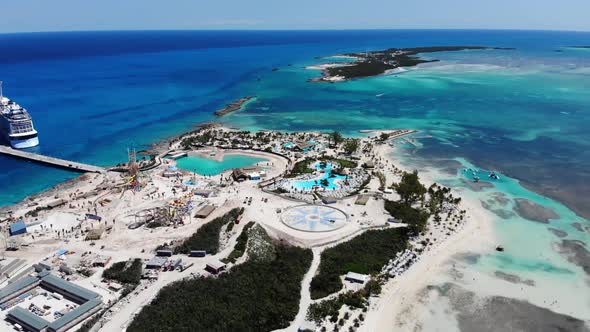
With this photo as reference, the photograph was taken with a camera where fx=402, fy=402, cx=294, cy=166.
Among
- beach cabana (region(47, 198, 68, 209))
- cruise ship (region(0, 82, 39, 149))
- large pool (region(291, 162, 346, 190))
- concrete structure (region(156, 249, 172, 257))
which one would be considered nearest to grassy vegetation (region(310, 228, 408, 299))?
large pool (region(291, 162, 346, 190))

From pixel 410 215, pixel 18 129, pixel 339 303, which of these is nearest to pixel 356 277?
pixel 339 303

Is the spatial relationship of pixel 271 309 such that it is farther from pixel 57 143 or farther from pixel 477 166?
pixel 57 143

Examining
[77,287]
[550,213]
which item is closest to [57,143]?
[77,287]

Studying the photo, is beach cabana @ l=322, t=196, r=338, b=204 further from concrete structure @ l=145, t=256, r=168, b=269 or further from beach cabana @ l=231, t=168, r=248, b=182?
concrete structure @ l=145, t=256, r=168, b=269

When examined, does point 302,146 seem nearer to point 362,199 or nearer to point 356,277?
point 362,199

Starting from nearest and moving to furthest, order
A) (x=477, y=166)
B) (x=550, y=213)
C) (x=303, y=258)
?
(x=303, y=258), (x=550, y=213), (x=477, y=166)

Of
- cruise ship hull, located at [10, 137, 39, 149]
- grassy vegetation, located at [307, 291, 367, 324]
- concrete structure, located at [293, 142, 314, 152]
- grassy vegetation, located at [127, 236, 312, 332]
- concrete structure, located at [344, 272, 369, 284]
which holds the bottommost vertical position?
grassy vegetation, located at [307, 291, 367, 324]
